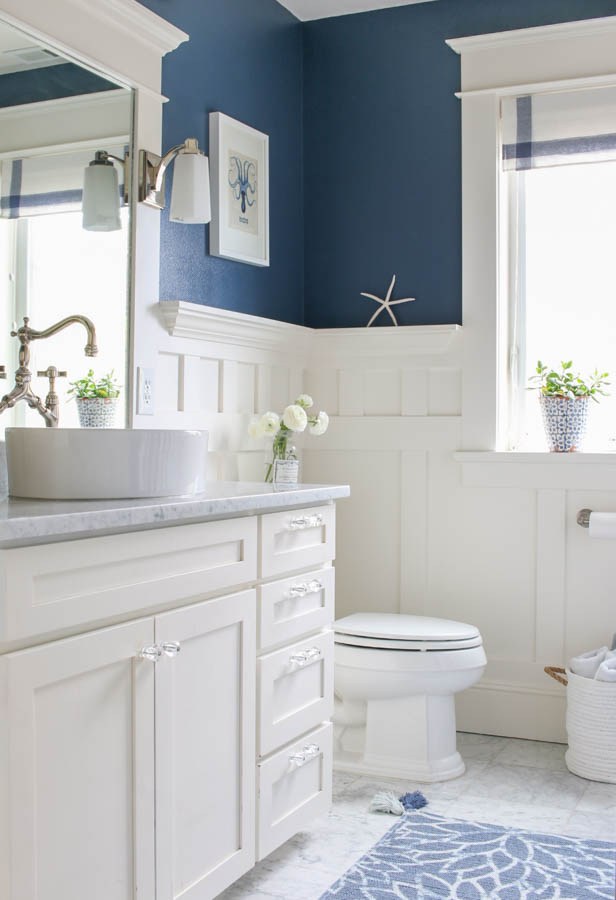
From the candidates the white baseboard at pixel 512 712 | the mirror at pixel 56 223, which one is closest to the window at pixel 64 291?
the mirror at pixel 56 223

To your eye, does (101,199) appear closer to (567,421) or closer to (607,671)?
(567,421)

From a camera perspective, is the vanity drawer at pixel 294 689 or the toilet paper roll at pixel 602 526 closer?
the vanity drawer at pixel 294 689

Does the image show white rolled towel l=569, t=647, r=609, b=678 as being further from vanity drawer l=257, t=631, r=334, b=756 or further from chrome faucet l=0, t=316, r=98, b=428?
chrome faucet l=0, t=316, r=98, b=428

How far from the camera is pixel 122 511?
1608mm

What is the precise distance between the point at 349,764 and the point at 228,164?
1.81 m

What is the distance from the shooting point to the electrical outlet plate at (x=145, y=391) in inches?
101

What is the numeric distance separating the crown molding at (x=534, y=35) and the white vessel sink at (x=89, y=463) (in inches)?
79.4

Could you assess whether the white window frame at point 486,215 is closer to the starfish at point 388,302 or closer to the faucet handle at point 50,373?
the starfish at point 388,302

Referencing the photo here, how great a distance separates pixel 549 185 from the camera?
129 inches

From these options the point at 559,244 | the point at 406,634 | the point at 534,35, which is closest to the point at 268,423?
the point at 406,634

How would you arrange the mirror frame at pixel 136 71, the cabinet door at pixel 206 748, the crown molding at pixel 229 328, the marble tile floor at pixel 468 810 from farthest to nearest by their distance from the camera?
the crown molding at pixel 229 328 → the mirror frame at pixel 136 71 → the marble tile floor at pixel 468 810 → the cabinet door at pixel 206 748

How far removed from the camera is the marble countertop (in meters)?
1.44

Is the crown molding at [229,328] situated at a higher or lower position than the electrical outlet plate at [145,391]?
higher

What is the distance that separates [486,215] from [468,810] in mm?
1838
